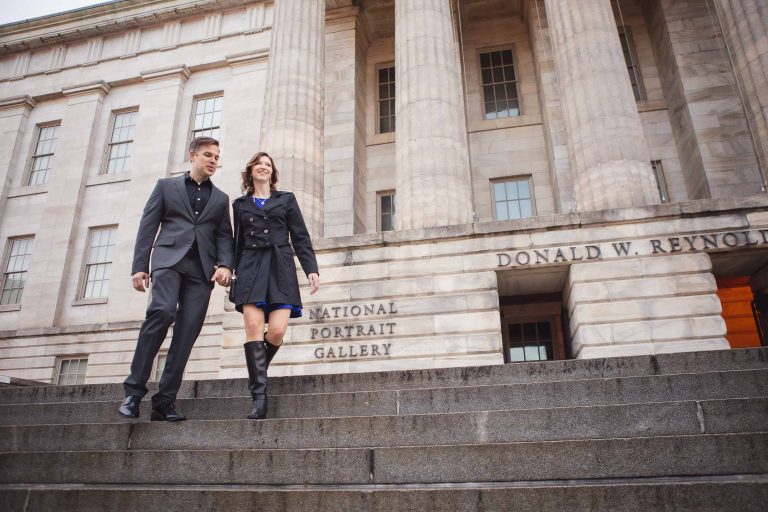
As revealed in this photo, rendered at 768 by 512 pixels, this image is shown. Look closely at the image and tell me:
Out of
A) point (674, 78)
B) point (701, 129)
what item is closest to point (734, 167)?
point (701, 129)

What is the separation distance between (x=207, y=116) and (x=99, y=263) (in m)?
7.13

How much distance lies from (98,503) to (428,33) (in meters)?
13.3

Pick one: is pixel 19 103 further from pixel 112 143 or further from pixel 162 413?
pixel 162 413

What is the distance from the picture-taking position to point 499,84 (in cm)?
1959

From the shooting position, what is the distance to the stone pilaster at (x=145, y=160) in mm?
20047

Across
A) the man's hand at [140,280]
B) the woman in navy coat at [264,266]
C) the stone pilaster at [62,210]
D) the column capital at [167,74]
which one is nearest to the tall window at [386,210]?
the column capital at [167,74]

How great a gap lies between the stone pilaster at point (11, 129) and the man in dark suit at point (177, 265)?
22871 millimetres

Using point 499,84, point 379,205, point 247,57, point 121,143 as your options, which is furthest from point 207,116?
point 499,84

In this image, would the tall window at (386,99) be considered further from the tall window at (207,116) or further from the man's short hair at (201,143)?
the man's short hair at (201,143)

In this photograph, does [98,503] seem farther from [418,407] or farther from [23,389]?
[23,389]

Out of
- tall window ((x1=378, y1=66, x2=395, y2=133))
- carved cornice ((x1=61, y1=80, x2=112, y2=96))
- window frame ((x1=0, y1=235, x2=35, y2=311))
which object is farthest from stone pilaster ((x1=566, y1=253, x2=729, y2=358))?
carved cornice ((x1=61, y1=80, x2=112, y2=96))

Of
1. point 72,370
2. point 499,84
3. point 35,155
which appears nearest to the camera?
point 499,84

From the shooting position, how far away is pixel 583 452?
12.3ft

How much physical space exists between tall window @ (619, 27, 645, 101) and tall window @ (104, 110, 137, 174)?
19177mm
